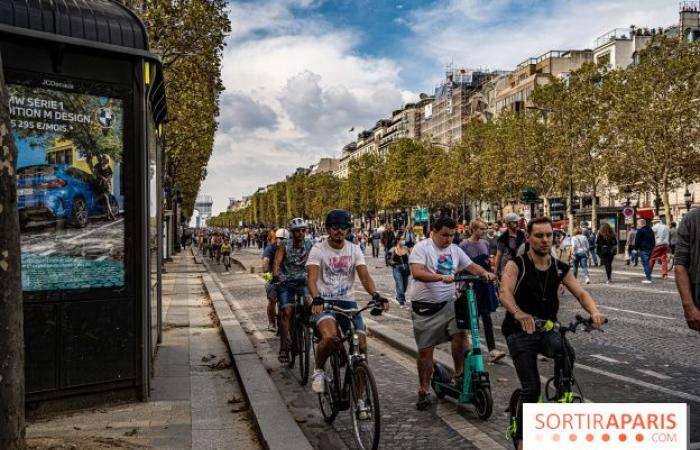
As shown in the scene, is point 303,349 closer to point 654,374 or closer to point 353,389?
point 353,389

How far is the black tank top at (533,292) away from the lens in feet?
14.9

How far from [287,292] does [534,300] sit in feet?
15.9

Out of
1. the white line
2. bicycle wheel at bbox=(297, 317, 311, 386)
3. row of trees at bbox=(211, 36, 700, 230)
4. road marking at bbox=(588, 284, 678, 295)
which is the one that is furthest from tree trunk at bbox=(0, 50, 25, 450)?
row of trees at bbox=(211, 36, 700, 230)

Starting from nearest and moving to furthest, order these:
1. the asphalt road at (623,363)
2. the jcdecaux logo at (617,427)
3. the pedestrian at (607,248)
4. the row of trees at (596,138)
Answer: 1. the jcdecaux logo at (617,427)
2. the asphalt road at (623,363)
3. the pedestrian at (607,248)
4. the row of trees at (596,138)

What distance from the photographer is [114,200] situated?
631 centimetres

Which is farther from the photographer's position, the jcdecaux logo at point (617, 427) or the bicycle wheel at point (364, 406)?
the bicycle wheel at point (364, 406)

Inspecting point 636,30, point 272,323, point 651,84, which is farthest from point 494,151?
point 272,323

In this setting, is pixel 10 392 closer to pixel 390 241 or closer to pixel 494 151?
pixel 390 241

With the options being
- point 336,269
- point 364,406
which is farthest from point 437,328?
point 364,406

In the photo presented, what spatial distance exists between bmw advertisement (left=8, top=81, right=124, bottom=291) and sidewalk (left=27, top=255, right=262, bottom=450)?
109 centimetres

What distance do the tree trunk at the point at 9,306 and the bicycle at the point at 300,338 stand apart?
432 cm

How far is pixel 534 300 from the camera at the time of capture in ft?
15.0

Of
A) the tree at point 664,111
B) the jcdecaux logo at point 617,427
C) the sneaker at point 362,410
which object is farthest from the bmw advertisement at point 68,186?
the tree at point 664,111

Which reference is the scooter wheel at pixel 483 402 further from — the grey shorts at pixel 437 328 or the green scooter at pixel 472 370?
the grey shorts at pixel 437 328
